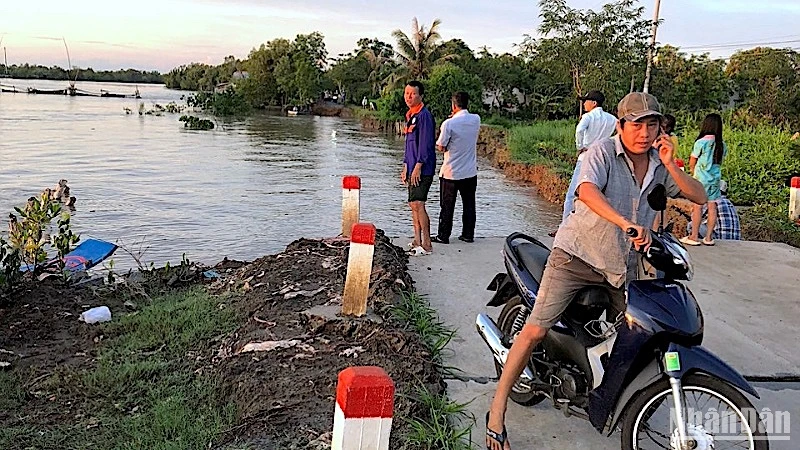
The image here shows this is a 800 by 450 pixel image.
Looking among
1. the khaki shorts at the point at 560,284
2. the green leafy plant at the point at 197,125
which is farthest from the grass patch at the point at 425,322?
the green leafy plant at the point at 197,125

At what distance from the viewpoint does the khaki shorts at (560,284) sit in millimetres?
3506

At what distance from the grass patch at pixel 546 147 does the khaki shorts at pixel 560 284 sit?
15.1 metres

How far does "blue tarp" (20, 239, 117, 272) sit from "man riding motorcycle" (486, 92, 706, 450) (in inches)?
251

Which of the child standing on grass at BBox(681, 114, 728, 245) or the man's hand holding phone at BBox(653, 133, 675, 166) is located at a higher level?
the man's hand holding phone at BBox(653, 133, 675, 166)

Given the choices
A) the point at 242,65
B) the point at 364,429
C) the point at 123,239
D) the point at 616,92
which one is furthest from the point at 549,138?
the point at 242,65

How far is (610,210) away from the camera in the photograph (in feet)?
10.5

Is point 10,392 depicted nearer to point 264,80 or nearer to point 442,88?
point 442,88

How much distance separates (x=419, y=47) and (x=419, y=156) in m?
41.9

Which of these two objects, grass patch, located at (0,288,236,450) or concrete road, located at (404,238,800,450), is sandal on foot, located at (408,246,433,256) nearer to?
concrete road, located at (404,238,800,450)

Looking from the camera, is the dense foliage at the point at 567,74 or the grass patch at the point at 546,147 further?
→ the dense foliage at the point at 567,74

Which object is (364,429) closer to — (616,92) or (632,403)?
(632,403)

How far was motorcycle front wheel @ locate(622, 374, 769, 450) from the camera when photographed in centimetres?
311

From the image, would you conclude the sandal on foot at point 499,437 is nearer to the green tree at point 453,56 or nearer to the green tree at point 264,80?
the green tree at point 453,56

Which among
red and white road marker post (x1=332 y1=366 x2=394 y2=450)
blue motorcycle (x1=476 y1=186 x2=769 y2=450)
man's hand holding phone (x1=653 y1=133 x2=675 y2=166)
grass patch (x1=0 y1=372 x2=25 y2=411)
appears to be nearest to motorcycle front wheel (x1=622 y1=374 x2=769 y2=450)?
blue motorcycle (x1=476 y1=186 x2=769 y2=450)
